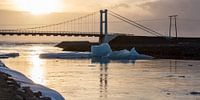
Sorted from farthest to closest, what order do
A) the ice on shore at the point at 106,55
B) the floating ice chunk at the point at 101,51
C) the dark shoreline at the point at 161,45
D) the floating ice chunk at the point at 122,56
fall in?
the dark shoreline at the point at 161,45 < the floating ice chunk at the point at 101,51 < the ice on shore at the point at 106,55 < the floating ice chunk at the point at 122,56

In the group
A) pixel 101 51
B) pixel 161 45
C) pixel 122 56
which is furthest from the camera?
pixel 161 45

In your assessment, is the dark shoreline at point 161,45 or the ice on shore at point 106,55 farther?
the dark shoreline at point 161,45

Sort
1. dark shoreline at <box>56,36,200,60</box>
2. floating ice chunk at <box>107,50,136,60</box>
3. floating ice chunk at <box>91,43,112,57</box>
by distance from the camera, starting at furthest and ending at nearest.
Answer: dark shoreline at <box>56,36,200,60</box> < floating ice chunk at <box>91,43,112,57</box> < floating ice chunk at <box>107,50,136,60</box>

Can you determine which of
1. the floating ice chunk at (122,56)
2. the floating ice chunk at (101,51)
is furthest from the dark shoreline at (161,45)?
the floating ice chunk at (122,56)

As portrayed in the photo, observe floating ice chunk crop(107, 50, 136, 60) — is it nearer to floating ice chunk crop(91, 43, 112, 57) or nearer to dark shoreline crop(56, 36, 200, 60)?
floating ice chunk crop(91, 43, 112, 57)

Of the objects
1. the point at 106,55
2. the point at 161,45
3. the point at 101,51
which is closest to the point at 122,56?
the point at 106,55

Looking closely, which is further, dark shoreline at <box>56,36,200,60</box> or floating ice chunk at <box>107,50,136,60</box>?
dark shoreline at <box>56,36,200,60</box>

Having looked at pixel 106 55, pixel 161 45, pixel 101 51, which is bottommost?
pixel 106 55

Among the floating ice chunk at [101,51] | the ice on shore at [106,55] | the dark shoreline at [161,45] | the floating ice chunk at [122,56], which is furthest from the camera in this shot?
the dark shoreline at [161,45]

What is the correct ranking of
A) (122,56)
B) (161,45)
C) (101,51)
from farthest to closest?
(161,45), (101,51), (122,56)

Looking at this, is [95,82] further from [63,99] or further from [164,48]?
[164,48]

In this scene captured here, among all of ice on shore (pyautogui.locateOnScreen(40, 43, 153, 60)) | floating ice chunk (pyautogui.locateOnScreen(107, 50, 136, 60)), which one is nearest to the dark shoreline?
ice on shore (pyautogui.locateOnScreen(40, 43, 153, 60))

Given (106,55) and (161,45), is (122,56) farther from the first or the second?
(161,45)

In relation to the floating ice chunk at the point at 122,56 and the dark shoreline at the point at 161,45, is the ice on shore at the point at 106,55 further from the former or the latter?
the dark shoreline at the point at 161,45
